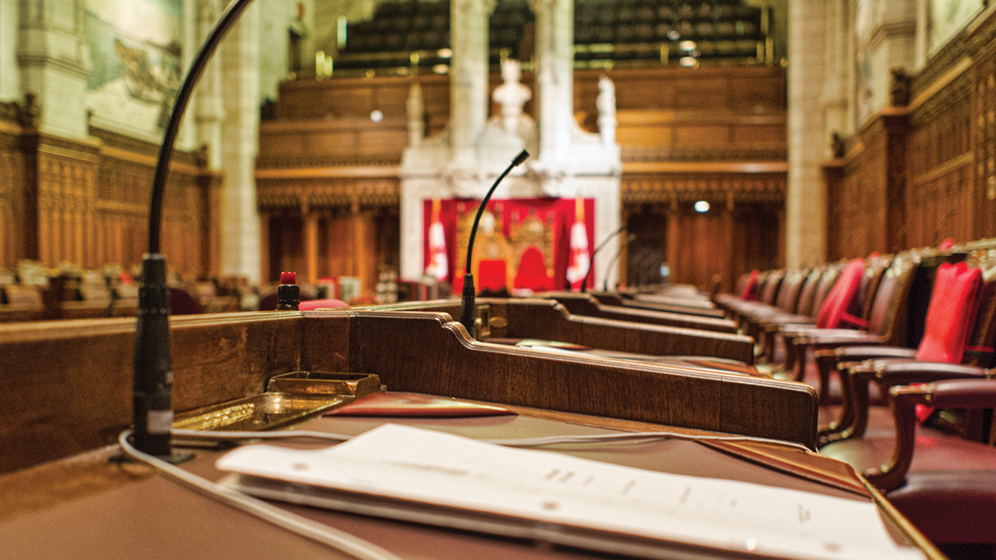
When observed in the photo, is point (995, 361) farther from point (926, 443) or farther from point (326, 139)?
point (326, 139)

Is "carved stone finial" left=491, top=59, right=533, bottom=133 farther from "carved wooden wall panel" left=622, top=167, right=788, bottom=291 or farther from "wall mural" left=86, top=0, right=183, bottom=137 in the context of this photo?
"wall mural" left=86, top=0, right=183, bottom=137

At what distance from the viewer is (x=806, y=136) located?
1048 centimetres

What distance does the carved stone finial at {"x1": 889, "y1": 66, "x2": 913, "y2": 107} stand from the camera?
6539mm

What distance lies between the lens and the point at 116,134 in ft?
33.3

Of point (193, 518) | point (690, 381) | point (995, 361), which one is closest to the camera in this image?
point (193, 518)

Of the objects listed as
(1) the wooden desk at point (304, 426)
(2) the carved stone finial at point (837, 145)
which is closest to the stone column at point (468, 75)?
(2) the carved stone finial at point (837, 145)

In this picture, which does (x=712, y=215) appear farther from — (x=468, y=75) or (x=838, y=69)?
(x=468, y=75)

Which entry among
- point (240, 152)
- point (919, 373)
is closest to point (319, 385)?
point (919, 373)

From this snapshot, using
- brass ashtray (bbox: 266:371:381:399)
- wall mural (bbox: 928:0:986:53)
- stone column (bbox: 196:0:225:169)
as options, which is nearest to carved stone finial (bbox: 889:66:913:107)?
wall mural (bbox: 928:0:986:53)

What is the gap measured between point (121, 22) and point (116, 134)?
1979mm

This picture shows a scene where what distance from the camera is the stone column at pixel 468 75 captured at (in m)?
11.5

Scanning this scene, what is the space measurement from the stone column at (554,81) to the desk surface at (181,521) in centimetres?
1068

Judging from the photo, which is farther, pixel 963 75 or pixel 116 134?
pixel 116 134

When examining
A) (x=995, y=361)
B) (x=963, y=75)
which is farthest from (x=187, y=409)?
(x=963, y=75)
